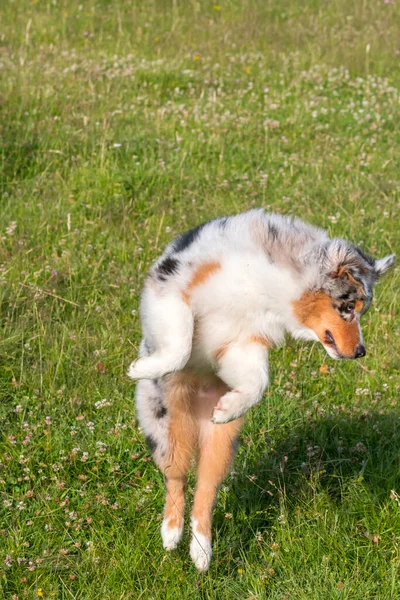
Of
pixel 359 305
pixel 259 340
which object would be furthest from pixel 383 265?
pixel 259 340

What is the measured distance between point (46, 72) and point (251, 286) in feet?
17.6

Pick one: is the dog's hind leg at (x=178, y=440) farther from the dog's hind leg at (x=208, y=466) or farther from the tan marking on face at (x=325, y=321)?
the tan marking on face at (x=325, y=321)

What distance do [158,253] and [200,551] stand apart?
2622mm

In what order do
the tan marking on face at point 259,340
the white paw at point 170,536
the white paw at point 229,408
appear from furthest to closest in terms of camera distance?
the white paw at point 170,536
the tan marking on face at point 259,340
the white paw at point 229,408

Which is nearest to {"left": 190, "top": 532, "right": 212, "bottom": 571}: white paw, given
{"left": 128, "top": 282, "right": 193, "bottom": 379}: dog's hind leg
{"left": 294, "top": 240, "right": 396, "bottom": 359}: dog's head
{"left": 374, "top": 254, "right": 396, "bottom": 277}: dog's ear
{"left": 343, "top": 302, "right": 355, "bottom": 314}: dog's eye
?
{"left": 128, "top": 282, "right": 193, "bottom": 379}: dog's hind leg

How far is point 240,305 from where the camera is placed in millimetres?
3555

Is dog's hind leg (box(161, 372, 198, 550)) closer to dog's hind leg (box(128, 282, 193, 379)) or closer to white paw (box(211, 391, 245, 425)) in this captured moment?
dog's hind leg (box(128, 282, 193, 379))

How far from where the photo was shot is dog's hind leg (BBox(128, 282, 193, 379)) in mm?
3484

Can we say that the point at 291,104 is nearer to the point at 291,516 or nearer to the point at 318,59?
the point at 318,59

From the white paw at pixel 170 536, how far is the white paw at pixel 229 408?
68cm

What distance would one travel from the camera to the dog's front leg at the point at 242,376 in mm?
3416

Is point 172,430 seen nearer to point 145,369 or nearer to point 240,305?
point 145,369

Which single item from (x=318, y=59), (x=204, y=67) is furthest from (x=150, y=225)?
(x=318, y=59)

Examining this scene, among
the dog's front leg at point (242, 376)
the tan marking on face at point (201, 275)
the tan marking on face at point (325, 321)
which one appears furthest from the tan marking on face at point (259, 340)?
the tan marking on face at point (201, 275)
